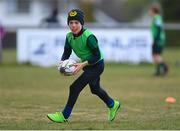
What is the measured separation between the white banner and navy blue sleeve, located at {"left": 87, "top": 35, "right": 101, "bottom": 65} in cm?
1540

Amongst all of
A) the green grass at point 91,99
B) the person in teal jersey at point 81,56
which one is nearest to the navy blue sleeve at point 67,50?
the person in teal jersey at point 81,56

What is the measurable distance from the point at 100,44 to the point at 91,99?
11279 millimetres

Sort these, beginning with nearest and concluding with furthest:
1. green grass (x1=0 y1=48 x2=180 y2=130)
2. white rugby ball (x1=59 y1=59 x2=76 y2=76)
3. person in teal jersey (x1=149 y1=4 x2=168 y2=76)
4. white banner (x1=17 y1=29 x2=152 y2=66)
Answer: green grass (x1=0 y1=48 x2=180 y2=130), white rugby ball (x1=59 y1=59 x2=76 y2=76), person in teal jersey (x1=149 y1=4 x2=168 y2=76), white banner (x1=17 y1=29 x2=152 y2=66)

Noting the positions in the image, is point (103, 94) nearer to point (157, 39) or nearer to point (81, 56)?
point (81, 56)

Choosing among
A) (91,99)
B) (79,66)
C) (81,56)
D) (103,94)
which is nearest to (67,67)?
(79,66)

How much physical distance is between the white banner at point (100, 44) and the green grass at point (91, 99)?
2.61 ft

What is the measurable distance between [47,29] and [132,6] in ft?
150

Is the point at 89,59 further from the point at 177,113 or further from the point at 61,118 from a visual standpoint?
the point at 177,113

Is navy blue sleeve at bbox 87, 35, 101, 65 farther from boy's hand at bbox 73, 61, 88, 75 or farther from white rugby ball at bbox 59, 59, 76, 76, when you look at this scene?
white rugby ball at bbox 59, 59, 76, 76

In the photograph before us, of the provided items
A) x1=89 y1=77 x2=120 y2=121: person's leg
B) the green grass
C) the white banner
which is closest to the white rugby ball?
x1=89 y1=77 x2=120 y2=121: person's leg

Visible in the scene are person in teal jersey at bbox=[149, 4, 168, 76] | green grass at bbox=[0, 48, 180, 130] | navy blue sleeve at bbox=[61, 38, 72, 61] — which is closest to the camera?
green grass at bbox=[0, 48, 180, 130]

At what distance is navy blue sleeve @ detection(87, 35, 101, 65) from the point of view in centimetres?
1123

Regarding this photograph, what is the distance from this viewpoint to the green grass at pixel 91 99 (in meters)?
11.2

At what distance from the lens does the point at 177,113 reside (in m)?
12.7
